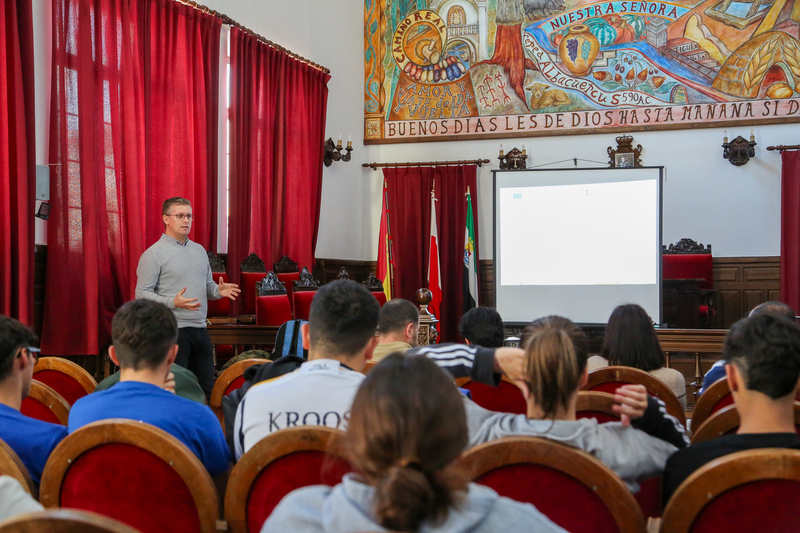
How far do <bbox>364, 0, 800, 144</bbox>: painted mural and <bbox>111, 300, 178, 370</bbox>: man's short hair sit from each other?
24.7 feet

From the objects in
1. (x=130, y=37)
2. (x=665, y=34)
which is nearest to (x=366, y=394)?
(x=130, y=37)

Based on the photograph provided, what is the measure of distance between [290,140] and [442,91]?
101 inches

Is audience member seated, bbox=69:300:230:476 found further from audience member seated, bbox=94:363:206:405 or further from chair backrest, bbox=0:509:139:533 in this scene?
chair backrest, bbox=0:509:139:533

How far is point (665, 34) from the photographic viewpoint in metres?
8.36

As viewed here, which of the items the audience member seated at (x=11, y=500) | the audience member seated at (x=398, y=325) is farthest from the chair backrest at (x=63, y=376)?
the audience member seated at (x=11, y=500)

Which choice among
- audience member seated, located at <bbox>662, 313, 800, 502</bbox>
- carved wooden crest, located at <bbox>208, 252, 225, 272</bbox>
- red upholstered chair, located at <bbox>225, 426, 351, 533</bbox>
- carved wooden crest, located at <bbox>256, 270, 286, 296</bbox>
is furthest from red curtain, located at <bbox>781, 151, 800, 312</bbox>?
red upholstered chair, located at <bbox>225, 426, 351, 533</bbox>

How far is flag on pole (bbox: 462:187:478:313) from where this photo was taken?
8.55m

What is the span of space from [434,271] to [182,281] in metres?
4.64

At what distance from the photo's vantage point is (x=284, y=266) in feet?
23.4

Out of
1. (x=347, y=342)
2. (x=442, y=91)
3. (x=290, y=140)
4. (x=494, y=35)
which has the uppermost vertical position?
(x=494, y=35)

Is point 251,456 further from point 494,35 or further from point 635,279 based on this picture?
point 494,35

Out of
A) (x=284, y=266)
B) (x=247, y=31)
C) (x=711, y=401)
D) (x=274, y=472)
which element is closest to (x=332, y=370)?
(x=274, y=472)

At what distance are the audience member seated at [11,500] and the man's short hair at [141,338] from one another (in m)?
0.76

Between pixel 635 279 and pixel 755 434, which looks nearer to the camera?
pixel 755 434
